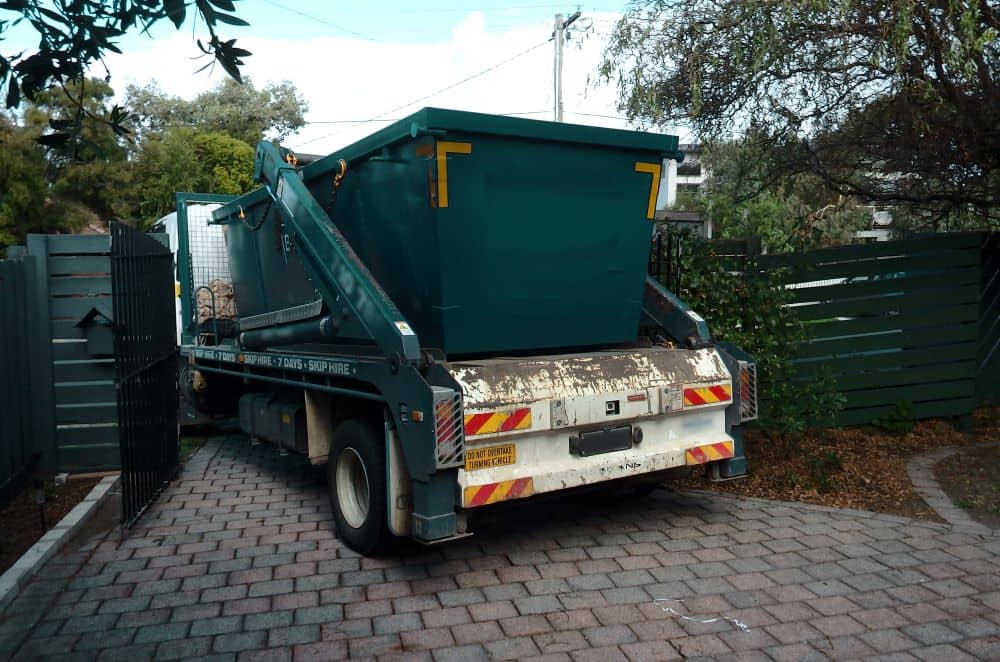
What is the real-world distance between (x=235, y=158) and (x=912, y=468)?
22.0 meters

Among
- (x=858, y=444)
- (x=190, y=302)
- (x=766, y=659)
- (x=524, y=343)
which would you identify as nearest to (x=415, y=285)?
(x=524, y=343)

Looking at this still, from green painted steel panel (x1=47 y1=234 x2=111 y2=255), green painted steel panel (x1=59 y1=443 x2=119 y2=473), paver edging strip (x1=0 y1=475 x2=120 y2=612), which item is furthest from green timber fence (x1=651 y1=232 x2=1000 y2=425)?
green painted steel panel (x1=59 y1=443 x2=119 y2=473)

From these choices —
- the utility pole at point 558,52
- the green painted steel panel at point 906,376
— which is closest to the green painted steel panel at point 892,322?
the green painted steel panel at point 906,376

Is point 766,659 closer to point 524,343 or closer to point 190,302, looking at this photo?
point 524,343

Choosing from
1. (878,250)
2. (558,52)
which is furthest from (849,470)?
(558,52)

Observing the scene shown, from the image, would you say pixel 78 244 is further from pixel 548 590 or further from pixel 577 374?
pixel 548 590

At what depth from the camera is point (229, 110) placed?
37375mm

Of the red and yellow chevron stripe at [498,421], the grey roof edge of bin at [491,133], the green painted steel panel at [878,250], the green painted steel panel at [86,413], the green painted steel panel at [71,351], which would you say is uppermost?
the grey roof edge of bin at [491,133]

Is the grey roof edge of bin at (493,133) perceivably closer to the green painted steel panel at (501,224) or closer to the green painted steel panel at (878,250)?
the green painted steel panel at (501,224)

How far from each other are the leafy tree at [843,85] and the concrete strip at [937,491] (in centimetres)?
273

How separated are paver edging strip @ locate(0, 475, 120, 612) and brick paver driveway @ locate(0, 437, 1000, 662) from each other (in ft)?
0.28

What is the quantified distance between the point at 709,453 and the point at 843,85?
400 cm

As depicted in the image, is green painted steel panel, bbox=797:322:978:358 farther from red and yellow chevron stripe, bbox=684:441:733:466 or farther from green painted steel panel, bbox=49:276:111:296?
green painted steel panel, bbox=49:276:111:296

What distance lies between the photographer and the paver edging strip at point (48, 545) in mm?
4328
